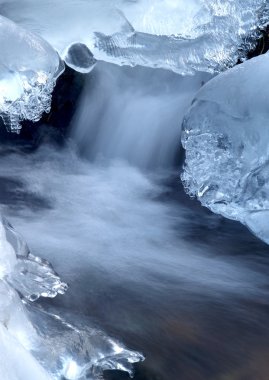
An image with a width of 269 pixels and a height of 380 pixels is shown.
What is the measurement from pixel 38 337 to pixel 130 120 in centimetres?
389

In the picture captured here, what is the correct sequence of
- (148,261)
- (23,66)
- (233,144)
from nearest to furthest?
(233,144) → (23,66) → (148,261)

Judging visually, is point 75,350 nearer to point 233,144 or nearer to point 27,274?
point 27,274

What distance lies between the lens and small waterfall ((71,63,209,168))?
572 centimetres

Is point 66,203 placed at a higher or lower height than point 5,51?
lower

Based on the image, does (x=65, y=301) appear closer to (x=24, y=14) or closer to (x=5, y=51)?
(x=5, y=51)

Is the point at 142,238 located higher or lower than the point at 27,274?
lower

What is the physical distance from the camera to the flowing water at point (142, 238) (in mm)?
2758

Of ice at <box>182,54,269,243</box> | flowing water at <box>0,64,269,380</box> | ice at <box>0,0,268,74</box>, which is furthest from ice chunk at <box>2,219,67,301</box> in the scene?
ice at <box>0,0,268,74</box>

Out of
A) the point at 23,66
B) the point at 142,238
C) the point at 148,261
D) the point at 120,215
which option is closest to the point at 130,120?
the point at 120,215

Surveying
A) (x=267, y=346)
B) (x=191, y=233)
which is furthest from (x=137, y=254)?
(x=267, y=346)

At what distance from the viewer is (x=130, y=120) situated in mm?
5863

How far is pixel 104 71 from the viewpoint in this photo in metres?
5.63

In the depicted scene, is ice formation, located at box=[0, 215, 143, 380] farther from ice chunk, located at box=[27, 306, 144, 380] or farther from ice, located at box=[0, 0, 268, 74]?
ice, located at box=[0, 0, 268, 74]

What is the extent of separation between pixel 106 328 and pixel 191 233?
1.76 m
